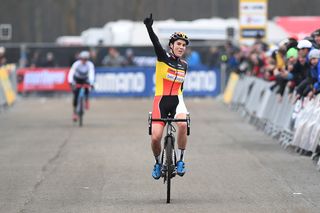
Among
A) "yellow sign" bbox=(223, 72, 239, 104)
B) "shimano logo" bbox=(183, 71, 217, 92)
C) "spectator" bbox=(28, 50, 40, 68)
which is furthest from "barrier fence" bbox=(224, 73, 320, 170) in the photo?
"spectator" bbox=(28, 50, 40, 68)

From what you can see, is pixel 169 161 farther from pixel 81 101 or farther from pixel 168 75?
pixel 81 101

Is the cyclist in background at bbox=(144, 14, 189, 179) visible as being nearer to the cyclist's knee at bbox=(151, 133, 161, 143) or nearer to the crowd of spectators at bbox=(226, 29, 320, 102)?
the cyclist's knee at bbox=(151, 133, 161, 143)

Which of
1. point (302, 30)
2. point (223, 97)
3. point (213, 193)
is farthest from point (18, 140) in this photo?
point (302, 30)

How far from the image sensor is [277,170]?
1529cm

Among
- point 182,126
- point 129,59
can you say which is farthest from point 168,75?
point 129,59

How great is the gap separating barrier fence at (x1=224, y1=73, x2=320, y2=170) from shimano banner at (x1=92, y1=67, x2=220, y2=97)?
742cm

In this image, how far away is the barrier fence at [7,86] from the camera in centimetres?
3161

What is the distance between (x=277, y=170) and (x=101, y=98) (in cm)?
2388

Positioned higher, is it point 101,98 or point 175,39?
point 175,39

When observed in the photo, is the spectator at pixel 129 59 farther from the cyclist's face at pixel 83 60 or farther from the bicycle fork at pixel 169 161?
the bicycle fork at pixel 169 161

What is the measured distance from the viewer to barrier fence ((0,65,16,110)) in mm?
31609

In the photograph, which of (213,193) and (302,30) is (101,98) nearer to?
(302,30)

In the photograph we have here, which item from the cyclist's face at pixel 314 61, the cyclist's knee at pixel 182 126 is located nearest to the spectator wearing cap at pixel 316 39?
the cyclist's face at pixel 314 61

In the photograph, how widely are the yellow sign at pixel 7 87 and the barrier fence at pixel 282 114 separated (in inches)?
276
